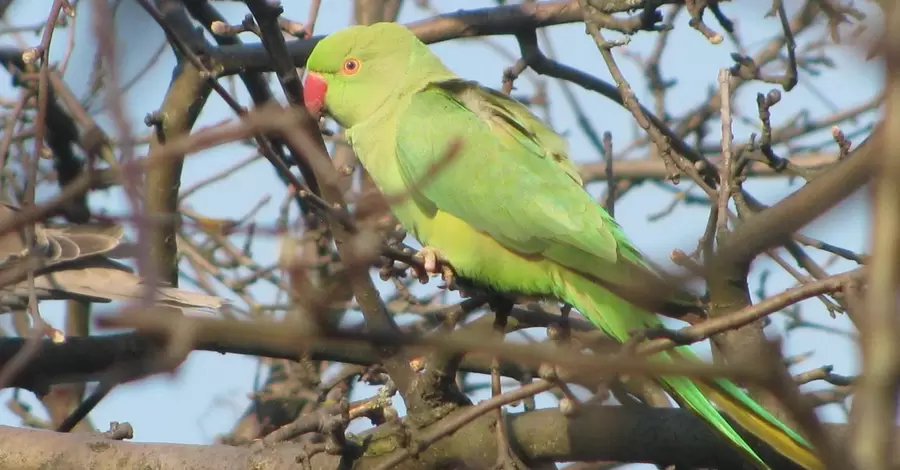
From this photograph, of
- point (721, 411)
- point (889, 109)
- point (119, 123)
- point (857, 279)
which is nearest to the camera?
point (889, 109)

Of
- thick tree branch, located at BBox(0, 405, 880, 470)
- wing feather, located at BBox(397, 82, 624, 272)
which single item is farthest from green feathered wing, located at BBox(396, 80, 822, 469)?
thick tree branch, located at BBox(0, 405, 880, 470)

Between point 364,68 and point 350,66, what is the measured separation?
63 mm

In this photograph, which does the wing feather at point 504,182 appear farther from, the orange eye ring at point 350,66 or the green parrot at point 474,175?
the orange eye ring at point 350,66

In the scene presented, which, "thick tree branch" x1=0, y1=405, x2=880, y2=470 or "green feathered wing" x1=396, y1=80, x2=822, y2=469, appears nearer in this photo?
"thick tree branch" x1=0, y1=405, x2=880, y2=470

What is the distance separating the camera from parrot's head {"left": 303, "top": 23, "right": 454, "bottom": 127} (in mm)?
4422

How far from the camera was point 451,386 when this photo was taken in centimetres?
288

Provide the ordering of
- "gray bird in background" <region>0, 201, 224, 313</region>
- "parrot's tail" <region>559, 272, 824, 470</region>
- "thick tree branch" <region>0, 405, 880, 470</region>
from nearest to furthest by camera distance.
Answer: "parrot's tail" <region>559, 272, 824, 470</region> → "thick tree branch" <region>0, 405, 880, 470</region> → "gray bird in background" <region>0, 201, 224, 313</region>

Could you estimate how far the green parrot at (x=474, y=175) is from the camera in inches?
137

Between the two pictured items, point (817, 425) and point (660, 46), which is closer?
point (817, 425)

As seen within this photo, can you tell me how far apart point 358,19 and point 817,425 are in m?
5.46

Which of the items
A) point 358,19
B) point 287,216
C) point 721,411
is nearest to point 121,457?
point 721,411

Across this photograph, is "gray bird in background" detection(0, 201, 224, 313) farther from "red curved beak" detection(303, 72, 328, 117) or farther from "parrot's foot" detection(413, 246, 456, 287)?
"parrot's foot" detection(413, 246, 456, 287)

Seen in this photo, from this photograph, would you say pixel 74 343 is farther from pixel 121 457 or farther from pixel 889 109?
pixel 889 109

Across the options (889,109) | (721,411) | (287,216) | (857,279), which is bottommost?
(889,109)
